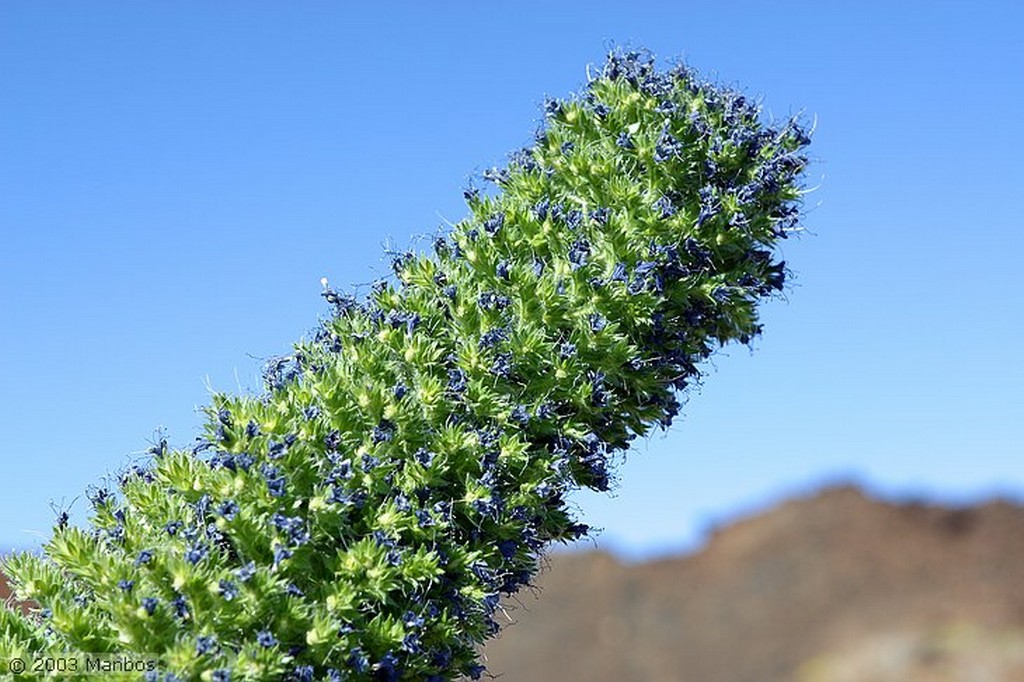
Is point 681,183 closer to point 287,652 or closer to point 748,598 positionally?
Answer: point 287,652

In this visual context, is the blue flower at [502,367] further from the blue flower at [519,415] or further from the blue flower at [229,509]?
the blue flower at [229,509]

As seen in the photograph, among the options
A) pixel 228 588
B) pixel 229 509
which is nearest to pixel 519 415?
pixel 229 509

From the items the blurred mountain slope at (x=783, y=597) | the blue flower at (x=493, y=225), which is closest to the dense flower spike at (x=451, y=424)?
the blue flower at (x=493, y=225)

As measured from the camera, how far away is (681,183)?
24.5 feet

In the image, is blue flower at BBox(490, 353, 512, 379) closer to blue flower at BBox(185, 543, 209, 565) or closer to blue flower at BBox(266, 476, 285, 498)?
blue flower at BBox(266, 476, 285, 498)

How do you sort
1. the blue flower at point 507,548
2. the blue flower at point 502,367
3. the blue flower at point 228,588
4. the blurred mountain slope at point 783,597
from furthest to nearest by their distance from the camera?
the blurred mountain slope at point 783,597
the blue flower at point 502,367
the blue flower at point 507,548
the blue flower at point 228,588

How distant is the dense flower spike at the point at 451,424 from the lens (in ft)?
19.6

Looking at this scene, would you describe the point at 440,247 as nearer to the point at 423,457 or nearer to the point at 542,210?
the point at 542,210

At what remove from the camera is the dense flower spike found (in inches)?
235

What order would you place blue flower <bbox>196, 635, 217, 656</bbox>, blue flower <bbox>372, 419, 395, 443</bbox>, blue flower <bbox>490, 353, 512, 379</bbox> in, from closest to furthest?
blue flower <bbox>196, 635, 217, 656</bbox> < blue flower <bbox>372, 419, 395, 443</bbox> < blue flower <bbox>490, 353, 512, 379</bbox>

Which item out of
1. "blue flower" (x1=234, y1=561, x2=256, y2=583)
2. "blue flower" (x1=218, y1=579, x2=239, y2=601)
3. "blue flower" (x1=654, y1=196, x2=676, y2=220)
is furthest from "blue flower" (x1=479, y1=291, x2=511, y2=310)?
"blue flower" (x1=218, y1=579, x2=239, y2=601)

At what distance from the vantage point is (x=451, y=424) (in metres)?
6.53

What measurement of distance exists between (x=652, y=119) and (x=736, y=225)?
86 centimetres

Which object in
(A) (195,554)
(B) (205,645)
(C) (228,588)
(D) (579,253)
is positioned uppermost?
(D) (579,253)
